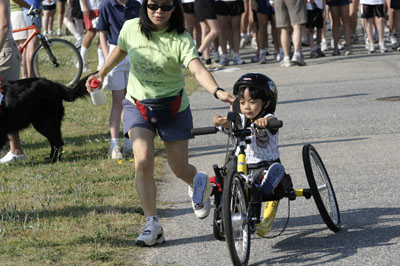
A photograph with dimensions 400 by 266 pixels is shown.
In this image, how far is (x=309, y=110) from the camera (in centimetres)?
1061

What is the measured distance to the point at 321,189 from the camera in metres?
5.52

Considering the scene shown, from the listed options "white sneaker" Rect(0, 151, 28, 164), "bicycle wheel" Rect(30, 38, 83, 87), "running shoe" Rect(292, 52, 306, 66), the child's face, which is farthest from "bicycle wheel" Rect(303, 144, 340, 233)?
"running shoe" Rect(292, 52, 306, 66)

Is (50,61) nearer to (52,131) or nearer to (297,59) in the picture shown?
(297,59)

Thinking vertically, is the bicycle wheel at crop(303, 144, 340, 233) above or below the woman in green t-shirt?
below

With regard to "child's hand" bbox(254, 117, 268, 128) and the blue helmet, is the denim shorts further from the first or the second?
"child's hand" bbox(254, 117, 268, 128)

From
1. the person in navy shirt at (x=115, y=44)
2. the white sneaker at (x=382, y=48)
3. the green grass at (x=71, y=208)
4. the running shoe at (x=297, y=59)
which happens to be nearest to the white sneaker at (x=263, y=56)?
the running shoe at (x=297, y=59)

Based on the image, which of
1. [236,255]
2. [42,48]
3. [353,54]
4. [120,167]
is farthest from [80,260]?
[353,54]

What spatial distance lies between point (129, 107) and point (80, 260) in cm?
114

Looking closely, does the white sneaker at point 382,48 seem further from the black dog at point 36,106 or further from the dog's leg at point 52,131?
the dog's leg at point 52,131

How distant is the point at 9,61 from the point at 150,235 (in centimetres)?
376

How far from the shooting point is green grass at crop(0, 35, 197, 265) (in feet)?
16.7

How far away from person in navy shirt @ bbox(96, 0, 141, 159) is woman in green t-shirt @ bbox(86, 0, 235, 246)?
2573mm

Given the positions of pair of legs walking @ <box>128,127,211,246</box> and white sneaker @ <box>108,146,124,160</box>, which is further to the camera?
white sneaker @ <box>108,146,124,160</box>

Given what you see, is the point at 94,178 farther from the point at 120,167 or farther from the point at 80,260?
the point at 80,260
